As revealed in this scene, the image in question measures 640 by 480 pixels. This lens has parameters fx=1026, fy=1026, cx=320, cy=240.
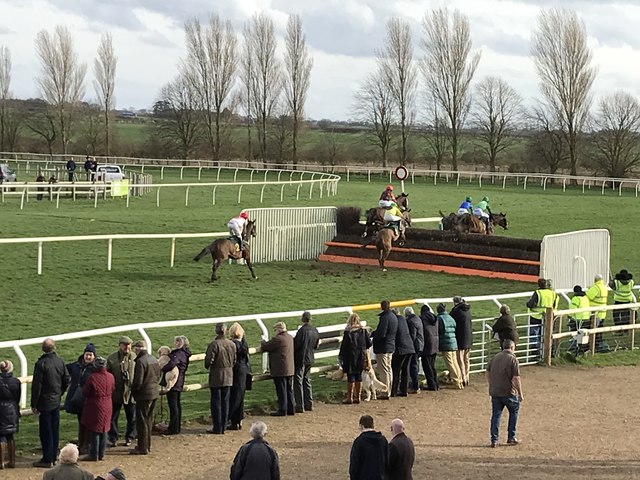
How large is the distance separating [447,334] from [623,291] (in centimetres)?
482

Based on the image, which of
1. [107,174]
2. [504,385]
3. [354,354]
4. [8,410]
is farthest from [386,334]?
[107,174]

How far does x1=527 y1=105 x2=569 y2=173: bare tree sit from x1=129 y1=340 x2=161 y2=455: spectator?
167ft

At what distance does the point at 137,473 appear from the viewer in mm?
9039

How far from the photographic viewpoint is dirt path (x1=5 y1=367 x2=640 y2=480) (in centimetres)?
926

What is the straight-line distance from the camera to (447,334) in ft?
41.8

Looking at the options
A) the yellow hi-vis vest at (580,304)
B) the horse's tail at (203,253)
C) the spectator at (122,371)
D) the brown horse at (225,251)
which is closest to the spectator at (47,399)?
the spectator at (122,371)

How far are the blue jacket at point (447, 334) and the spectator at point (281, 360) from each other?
7.54 ft

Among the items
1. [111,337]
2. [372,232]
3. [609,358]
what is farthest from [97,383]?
[372,232]

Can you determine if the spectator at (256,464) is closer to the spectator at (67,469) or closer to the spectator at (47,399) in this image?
the spectator at (67,469)

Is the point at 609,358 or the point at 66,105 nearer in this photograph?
the point at 609,358

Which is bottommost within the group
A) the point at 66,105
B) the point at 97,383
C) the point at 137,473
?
the point at 137,473

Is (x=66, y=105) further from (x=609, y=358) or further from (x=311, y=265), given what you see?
(x=609, y=358)

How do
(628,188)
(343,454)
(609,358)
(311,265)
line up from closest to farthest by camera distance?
(343,454) < (609,358) < (311,265) < (628,188)

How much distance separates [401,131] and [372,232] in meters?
42.5
